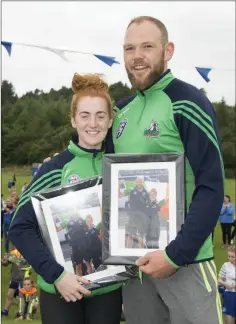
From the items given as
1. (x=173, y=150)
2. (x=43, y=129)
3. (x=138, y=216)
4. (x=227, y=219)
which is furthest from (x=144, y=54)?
(x=43, y=129)

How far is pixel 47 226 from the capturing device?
2557mm

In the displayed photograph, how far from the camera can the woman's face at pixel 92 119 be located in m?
2.67

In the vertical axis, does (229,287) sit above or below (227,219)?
below

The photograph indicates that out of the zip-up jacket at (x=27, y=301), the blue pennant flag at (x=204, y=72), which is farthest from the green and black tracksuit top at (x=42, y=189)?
the zip-up jacket at (x=27, y=301)

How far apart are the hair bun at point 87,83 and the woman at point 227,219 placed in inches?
501

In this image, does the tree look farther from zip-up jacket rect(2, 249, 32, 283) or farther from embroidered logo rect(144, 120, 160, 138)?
embroidered logo rect(144, 120, 160, 138)

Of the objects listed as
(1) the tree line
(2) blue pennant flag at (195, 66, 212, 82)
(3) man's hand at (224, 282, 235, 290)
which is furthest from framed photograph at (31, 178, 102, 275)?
(1) the tree line

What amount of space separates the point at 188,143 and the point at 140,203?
32 centimetres

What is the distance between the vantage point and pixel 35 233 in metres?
2.63

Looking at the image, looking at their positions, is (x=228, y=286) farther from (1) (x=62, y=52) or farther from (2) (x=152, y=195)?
(2) (x=152, y=195)

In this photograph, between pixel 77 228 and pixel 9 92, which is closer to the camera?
pixel 77 228

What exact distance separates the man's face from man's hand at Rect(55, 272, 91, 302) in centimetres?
89

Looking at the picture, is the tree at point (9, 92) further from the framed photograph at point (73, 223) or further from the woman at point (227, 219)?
the framed photograph at point (73, 223)

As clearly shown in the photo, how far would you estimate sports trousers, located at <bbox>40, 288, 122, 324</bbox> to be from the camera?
2.67 meters
